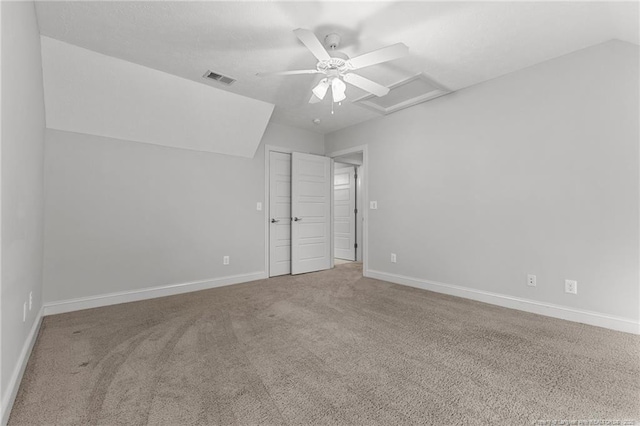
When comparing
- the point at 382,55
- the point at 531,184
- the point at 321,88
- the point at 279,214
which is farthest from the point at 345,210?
the point at 382,55

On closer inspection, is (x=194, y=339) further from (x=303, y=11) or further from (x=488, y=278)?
(x=488, y=278)

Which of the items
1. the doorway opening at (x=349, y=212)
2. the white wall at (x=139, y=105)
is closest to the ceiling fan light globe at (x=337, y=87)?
the white wall at (x=139, y=105)

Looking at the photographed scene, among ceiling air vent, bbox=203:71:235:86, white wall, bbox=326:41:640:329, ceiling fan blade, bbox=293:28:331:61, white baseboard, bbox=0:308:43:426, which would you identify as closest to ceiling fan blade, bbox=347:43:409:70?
ceiling fan blade, bbox=293:28:331:61

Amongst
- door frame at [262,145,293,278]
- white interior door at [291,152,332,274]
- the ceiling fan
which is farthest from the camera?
white interior door at [291,152,332,274]

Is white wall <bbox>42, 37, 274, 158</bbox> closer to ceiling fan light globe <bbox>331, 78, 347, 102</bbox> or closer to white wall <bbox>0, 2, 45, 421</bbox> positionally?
white wall <bbox>0, 2, 45, 421</bbox>

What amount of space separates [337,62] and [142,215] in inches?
114

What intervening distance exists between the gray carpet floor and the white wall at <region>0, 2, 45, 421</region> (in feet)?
0.80

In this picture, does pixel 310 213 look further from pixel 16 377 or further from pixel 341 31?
pixel 16 377

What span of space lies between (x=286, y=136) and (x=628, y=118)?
4.06m

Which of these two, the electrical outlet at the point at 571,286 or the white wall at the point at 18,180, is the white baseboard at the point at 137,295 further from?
the electrical outlet at the point at 571,286

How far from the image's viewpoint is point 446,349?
2.10m

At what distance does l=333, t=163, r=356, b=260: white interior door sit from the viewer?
6.48m

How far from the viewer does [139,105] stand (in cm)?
314

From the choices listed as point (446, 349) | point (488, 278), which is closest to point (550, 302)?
point (488, 278)
